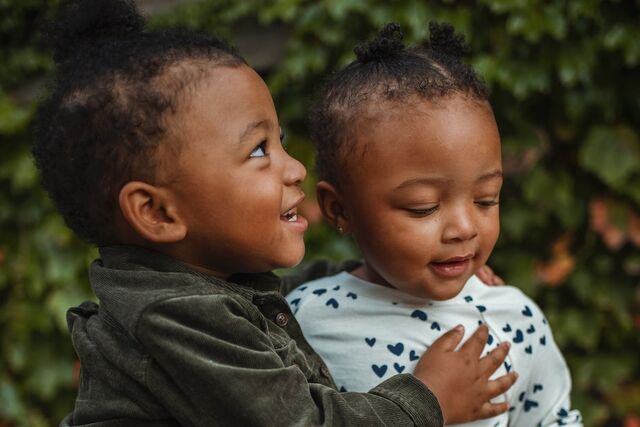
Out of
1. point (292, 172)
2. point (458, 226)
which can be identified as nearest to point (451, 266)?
point (458, 226)

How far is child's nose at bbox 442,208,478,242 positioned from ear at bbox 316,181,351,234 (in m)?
0.28

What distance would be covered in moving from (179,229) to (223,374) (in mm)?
326

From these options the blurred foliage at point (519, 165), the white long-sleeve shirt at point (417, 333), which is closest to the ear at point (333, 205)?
the white long-sleeve shirt at point (417, 333)

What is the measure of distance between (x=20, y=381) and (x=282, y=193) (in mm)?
2620

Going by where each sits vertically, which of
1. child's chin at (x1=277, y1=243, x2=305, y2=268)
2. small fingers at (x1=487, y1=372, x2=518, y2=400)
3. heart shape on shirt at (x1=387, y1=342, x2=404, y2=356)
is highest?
child's chin at (x1=277, y1=243, x2=305, y2=268)

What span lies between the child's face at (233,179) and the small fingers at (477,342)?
47cm

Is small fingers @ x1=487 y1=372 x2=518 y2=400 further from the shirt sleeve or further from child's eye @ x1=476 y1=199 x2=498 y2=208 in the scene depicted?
child's eye @ x1=476 y1=199 x2=498 y2=208

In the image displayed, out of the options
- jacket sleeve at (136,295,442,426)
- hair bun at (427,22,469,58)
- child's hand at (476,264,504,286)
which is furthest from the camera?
child's hand at (476,264,504,286)

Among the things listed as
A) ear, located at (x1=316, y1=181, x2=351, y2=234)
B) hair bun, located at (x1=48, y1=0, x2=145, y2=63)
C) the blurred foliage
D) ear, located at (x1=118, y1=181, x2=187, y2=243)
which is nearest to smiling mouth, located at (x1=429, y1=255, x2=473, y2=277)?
ear, located at (x1=316, y1=181, x2=351, y2=234)

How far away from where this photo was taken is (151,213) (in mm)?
1776

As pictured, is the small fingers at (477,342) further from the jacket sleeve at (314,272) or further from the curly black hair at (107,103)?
the curly black hair at (107,103)

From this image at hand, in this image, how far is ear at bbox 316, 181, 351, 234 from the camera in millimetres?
2143

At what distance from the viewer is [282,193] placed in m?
1.83

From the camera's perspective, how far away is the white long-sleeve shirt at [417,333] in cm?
208
